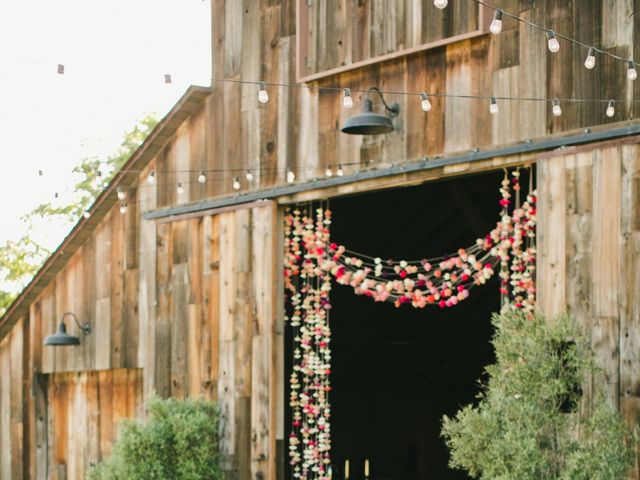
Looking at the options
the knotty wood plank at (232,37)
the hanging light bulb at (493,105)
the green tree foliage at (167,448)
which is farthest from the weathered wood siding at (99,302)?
the hanging light bulb at (493,105)

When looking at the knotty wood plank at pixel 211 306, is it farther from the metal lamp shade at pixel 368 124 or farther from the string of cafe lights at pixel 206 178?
the metal lamp shade at pixel 368 124

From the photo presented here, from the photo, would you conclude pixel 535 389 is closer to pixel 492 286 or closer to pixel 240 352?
pixel 240 352

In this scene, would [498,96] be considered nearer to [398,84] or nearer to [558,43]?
[558,43]

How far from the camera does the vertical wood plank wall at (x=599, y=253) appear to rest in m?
6.25

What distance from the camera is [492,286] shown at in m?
11.5

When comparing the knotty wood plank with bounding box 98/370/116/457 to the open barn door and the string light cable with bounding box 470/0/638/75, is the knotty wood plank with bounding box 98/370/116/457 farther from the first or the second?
the string light cable with bounding box 470/0/638/75

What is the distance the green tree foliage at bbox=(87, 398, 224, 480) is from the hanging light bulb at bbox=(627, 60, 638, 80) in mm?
4160

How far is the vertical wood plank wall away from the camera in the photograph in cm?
625

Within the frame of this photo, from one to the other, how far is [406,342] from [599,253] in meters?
6.24

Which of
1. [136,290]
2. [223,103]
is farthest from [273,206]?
[136,290]

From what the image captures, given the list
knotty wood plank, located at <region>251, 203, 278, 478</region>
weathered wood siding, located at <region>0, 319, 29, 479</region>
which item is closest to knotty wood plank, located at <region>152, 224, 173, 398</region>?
knotty wood plank, located at <region>251, 203, 278, 478</region>

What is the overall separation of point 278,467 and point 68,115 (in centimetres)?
1624

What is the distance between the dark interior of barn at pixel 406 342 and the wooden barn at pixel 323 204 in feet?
0.10

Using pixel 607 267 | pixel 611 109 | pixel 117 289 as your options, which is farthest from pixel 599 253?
pixel 117 289
